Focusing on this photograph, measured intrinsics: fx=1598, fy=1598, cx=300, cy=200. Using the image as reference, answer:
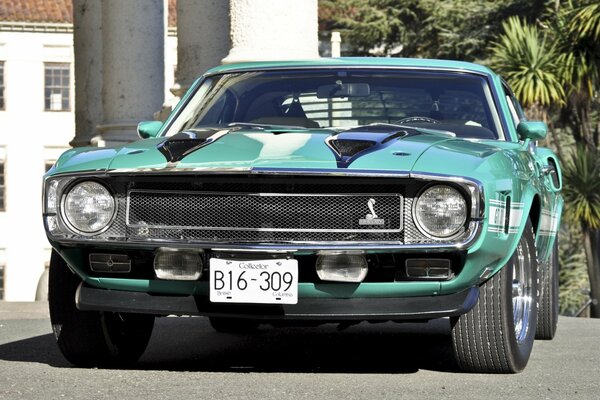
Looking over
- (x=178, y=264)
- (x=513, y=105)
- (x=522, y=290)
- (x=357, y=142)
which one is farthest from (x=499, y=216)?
(x=513, y=105)

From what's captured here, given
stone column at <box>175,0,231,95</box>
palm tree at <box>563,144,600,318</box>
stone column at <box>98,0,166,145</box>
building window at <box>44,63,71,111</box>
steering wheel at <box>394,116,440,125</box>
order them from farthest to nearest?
building window at <box>44,63,71,111</box>
palm tree at <box>563,144,600,318</box>
stone column at <box>98,0,166,145</box>
stone column at <box>175,0,231,95</box>
steering wheel at <box>394,116,440,125</box>

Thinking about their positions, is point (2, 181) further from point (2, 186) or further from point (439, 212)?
point (439, 212)

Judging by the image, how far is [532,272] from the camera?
7.11 meters

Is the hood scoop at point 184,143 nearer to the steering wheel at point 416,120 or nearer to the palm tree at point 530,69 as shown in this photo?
the steering wheel at point 416,120

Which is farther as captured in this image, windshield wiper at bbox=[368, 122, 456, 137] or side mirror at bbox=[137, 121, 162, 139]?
side mirror at bbox=[137, 121, 162, 139]

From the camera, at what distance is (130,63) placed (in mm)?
17422

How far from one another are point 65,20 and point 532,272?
179 ft

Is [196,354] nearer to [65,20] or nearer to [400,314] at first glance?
[400,314]

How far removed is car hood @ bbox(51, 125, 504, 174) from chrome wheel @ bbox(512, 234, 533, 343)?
0.53 m

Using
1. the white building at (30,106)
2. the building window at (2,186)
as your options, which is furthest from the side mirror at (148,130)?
the building window at (2,186)

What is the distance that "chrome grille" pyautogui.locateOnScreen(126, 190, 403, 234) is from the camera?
6180mm

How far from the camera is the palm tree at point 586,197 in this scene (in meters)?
28.1

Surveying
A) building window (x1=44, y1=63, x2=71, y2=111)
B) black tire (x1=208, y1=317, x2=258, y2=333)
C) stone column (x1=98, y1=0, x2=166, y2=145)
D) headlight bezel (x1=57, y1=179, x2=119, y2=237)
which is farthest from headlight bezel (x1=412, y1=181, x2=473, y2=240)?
building window (x1=44, y1=63, x2=71, y2=111)

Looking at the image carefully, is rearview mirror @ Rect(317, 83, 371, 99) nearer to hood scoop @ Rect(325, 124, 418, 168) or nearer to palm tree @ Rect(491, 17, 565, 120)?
hood scoop @ Rect(325, 124, 418, 168)
